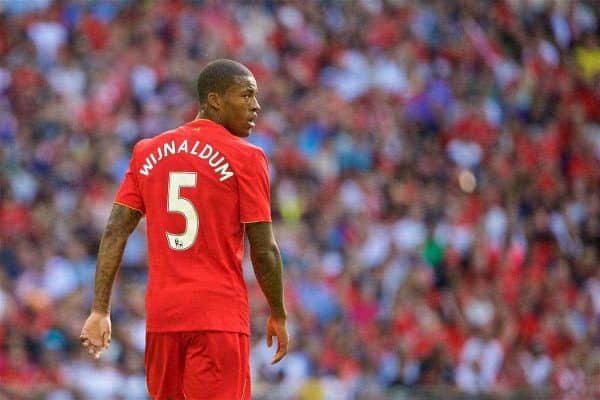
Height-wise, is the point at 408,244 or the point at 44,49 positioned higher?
the point at 44,49

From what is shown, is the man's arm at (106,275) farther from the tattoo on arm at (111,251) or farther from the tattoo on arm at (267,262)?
the tattoo on arm at (267,262)

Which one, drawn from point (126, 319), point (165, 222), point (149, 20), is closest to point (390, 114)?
point (149, 20)

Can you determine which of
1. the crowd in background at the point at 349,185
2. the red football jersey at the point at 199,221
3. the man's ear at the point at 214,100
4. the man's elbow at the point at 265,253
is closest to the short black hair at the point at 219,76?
the man's ear at the point at 214,100

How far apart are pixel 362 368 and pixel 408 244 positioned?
2.08 metres

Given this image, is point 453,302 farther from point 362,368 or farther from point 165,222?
point 165,222

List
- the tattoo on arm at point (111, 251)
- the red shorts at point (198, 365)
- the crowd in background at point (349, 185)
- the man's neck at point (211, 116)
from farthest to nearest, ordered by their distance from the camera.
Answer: the crowd in background at point (349, 185)
the man's neck at point (211, 116)
the tattoo on arm at point (111, 251)
the red shorts at point (198, 365)

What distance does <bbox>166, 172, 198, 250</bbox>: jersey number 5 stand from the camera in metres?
5.77

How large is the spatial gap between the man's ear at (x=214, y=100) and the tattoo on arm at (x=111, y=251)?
1.79 feet

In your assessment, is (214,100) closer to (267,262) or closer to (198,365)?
(267,262)

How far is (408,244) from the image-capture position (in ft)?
48.9

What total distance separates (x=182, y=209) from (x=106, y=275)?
43cm

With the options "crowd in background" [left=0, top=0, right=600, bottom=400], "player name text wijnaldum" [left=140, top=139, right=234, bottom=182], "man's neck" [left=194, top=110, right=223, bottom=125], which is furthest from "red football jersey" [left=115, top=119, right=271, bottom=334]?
"crowd in background" [left=0, top=0, right=600, bottom=400]

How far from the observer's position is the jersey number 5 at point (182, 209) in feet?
18.9

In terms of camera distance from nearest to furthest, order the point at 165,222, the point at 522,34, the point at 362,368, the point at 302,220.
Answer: the point at 165,222
the point at 362,368
the point at 302,220
the point at 522,34
